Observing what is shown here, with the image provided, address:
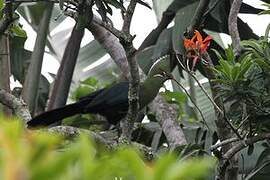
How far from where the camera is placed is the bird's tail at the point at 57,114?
2.01m

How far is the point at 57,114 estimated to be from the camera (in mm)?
2229

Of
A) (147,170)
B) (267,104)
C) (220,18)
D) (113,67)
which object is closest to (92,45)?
(113,67)

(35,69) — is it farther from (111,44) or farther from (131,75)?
(131,75)

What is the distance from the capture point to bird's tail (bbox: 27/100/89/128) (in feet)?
6.58

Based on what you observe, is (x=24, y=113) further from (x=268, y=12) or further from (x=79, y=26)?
(x=268, y=12)

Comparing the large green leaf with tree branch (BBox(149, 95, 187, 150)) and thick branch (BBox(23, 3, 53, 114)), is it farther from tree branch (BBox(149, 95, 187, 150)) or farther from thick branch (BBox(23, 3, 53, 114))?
tree branch (BBox(149, 95, 187, 150))

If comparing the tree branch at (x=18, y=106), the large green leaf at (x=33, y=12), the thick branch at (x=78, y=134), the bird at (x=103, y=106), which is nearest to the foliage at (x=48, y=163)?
the thick branch at (x=78, y=134)

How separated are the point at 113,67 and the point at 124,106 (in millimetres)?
1659

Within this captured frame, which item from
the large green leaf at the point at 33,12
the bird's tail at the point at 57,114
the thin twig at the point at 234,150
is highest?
the large green leaf at the point at 33,12

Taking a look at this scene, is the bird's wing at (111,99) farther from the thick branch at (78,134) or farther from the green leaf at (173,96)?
the thick branch at (78,134)

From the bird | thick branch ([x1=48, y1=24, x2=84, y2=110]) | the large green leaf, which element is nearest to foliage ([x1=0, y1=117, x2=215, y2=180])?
the bird

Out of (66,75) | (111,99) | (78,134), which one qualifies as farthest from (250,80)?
(66,75)

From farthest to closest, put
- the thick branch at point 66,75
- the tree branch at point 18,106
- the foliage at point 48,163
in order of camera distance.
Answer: the thick branch at point 66,75, the tree branch at point 18,106, the foliage at point 48,163

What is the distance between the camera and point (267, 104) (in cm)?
144
